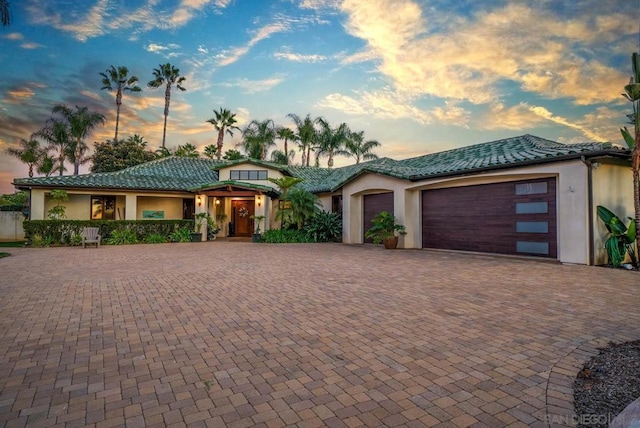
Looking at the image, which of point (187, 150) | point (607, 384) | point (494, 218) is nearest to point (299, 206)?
point (494, 218)

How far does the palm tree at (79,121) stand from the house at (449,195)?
51.7 feet

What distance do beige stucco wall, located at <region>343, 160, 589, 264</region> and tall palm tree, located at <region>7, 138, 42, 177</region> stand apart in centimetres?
3829

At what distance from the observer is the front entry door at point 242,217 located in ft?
75.0

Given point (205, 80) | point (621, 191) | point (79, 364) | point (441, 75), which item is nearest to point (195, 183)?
point (205, 80)

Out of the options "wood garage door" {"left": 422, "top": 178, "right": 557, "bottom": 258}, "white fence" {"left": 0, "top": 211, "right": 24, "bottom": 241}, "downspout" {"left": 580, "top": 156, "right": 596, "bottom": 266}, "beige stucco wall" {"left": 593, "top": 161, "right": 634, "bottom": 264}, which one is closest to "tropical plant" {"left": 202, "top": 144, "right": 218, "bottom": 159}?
"white fence" {"left": 0, "top": 211, "right": 24, "bottom": 241}

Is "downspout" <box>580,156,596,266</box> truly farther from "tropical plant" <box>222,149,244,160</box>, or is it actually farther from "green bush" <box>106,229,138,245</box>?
"tropical plant" <box>222,149,244,160</box>

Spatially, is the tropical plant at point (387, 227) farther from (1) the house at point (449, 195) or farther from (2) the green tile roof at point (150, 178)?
(2) the green tile roof at point (150, 178)

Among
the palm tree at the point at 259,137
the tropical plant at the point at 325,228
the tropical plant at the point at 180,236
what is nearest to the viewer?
the tropical plant at the point at 180,236

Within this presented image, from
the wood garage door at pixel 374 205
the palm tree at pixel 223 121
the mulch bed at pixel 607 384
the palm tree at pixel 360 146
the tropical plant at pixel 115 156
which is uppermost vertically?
the palm tree at pixel 223 121

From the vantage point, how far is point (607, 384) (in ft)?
8.71

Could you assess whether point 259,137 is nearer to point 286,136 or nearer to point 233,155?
point 286,136

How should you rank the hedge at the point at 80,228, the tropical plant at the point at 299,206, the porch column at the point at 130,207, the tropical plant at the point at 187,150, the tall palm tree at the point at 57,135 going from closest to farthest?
the hedge at the point at 80,228 → the tropical plant at the point at 299,206 → the porch column at the point at 130,207 → the tall palm tree at the point at 57,135 → the tropical plant at the point at 187,150

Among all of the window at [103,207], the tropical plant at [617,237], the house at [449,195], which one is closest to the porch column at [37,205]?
the house at [449,195]

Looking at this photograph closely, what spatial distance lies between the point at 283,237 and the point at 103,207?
11842 mm
